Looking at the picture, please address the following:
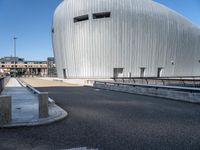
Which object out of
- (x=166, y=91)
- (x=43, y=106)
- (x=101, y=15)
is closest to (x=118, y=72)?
(x=101, y=15)

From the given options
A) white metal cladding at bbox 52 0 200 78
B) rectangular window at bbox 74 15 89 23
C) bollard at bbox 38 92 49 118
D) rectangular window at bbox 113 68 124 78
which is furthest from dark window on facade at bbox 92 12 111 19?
bollard at bbox 38 92 49 118

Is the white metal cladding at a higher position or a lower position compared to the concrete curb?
higher

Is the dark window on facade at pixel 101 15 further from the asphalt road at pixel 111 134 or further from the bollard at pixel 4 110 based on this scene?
the bollard at pixel 4 110

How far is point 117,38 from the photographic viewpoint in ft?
156

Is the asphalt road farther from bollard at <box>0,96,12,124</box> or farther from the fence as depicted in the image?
the fence

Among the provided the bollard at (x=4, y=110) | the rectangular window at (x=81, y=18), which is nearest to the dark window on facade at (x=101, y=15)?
the rectangular window at (x=81, y=18)

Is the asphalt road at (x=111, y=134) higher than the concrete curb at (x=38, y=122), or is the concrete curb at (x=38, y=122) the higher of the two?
the concrete curb at (x=38, y=122)

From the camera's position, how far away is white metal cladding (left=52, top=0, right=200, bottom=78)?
47719 millimetres

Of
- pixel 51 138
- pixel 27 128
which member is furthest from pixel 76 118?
pixel 51 138

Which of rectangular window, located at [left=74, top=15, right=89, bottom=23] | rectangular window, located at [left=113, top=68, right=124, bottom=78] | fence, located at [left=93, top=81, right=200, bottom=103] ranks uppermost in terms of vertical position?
rectangular window, located at [left=74, top=15, right=89, bottom=23]

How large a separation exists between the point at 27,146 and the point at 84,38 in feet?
147

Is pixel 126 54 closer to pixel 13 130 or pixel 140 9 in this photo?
pixel 140 9

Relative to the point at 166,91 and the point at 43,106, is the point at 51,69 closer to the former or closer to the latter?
the point at 166,91

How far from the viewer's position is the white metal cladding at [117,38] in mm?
47719
